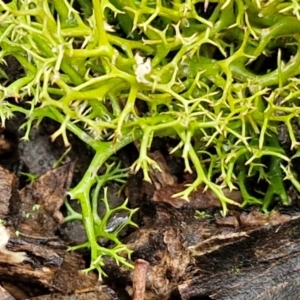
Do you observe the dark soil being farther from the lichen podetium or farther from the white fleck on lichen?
the white fleck on lichen

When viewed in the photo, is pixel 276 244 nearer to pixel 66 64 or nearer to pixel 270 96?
pixel 270 96

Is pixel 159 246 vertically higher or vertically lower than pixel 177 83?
lower

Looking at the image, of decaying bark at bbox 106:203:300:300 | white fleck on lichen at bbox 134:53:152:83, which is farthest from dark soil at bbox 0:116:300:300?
white fleck on lichen at bbox 134:53:152:83

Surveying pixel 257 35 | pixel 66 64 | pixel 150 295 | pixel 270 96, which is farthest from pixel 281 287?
pixel 66 64

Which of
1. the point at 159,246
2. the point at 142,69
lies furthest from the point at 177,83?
the point at 159,246

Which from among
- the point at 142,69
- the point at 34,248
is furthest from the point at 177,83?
the point at 34,248

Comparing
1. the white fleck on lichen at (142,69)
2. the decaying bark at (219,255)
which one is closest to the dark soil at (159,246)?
the decaying bark at (219,255)

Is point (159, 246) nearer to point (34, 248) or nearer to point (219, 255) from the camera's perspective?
point (219, 255)

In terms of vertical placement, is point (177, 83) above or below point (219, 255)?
above

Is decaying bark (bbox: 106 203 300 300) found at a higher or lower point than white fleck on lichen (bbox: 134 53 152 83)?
lower

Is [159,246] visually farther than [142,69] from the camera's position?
Yes

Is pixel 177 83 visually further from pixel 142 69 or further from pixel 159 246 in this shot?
pixel 159 246
